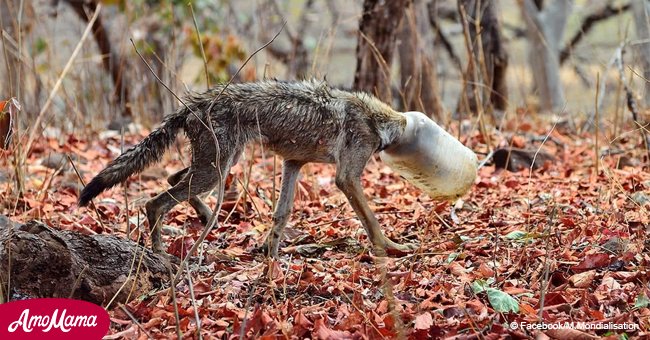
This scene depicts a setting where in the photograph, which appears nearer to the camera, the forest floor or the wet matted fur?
the forest floor

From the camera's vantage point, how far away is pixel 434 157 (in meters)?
5.45

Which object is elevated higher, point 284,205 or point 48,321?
point 48,321

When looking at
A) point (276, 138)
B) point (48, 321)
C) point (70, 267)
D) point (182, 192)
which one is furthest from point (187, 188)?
point (48, 321)

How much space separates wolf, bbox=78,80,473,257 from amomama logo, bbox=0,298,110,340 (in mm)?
1170

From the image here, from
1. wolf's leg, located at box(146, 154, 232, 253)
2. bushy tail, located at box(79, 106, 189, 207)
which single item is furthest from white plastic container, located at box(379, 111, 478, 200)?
bushy tail, located at box(79, 106, 189, 207)

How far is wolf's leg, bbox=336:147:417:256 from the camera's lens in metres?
4.92

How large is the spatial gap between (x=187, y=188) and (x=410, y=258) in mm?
1291

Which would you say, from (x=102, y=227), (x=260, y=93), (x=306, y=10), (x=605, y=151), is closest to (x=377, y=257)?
(x=260, y=93)

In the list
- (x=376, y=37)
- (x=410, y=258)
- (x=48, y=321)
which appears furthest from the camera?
(x=376, y=37)

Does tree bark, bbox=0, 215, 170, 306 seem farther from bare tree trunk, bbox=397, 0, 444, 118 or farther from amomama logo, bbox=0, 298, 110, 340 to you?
bare tree trunk, bbox=397, 0, 444, 118

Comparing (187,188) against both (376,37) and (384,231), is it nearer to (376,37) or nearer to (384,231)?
(384,231)

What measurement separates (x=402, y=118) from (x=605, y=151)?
2.75 meters

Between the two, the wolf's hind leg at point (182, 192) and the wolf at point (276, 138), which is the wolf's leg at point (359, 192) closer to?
Result: the wolf at point (276, 138)

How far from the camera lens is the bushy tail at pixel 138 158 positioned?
4.61 meters
